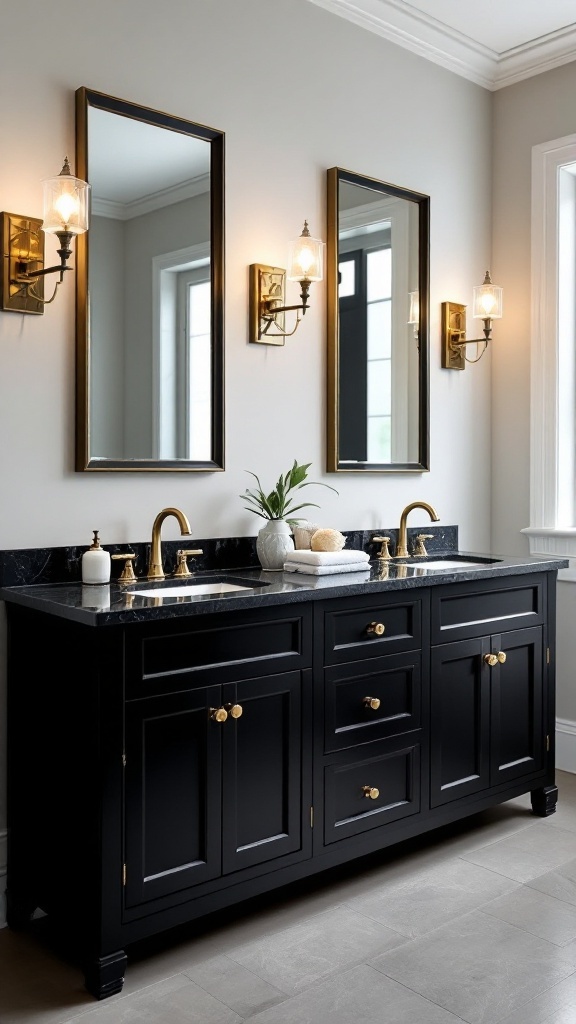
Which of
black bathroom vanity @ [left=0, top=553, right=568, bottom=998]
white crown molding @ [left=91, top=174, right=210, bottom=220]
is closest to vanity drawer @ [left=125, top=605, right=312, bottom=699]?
black bathroom vanity @ [left=0, top=553, right=568, bottom=998]

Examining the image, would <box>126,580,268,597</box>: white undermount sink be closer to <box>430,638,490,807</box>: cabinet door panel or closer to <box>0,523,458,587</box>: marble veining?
<box>0,523,458,587</box>: marble veining

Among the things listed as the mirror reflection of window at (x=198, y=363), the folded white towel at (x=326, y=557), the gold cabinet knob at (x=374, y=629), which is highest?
the mirror reflection of window at (x=198, y=363)

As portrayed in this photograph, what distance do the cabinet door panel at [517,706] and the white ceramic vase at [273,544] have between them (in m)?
0.78

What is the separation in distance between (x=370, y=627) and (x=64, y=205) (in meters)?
1.43

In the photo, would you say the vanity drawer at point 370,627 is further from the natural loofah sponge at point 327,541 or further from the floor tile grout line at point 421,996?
the floor tile grout line at point 421,996

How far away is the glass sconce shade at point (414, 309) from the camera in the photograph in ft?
11.6

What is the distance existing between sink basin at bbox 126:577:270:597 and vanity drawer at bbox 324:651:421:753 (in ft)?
1.15

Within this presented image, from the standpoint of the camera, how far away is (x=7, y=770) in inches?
96.0

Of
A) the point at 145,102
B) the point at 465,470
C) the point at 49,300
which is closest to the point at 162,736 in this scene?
the point at 49,300

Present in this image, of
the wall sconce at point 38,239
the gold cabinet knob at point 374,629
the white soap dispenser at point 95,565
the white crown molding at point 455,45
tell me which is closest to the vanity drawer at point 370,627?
the gold cabinet knob at point 374,629

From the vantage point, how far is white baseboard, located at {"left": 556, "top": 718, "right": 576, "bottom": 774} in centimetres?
368

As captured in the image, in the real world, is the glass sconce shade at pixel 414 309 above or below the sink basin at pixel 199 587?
above

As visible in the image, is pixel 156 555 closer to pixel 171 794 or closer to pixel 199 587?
pixel 199 587

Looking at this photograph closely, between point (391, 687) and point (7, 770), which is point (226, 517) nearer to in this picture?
point (391, 687)
